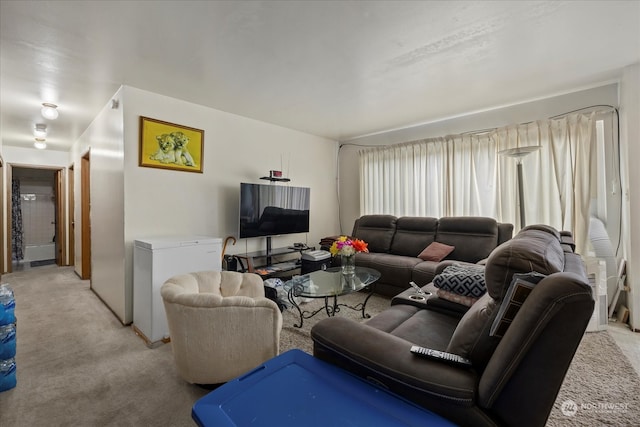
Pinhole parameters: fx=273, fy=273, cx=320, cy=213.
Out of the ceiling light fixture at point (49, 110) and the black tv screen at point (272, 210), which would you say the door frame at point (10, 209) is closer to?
the ceiling light fixture at point (49, 110)

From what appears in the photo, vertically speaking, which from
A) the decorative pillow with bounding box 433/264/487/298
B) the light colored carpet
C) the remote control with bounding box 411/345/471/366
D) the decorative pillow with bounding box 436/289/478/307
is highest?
the decorative pillow with bounding box 433/264/487/298

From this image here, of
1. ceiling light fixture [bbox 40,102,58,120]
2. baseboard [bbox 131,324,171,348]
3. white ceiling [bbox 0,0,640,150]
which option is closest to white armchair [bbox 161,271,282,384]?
baseboard [bbox 131,324,171,348]

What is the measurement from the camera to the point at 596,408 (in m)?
1.63

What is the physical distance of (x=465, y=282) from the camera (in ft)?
5.94

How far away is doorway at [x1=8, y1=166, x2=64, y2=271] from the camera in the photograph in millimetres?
5914

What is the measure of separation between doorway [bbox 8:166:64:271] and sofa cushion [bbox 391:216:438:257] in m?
6.70

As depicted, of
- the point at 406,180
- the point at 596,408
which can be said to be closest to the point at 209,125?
the point at 406,180

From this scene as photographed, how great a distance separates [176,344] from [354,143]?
4371mm

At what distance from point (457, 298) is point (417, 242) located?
218cm

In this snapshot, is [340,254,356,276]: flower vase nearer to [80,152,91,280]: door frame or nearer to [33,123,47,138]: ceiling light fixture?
[80,152,91,280]: door frame

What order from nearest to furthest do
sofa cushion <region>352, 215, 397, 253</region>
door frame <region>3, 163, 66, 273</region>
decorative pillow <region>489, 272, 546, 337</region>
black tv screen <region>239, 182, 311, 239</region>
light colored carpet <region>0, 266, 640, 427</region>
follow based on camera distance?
decorative pillow <region>489, 272, 546, 337</region>, light colored carpet <region>0, 266, 640, 427</region>, black tv screen <region>239, 182, 311, 239</region>, sofa cushion <region>352, 215, 397, 253</region>, door frame <region>3, 163, 66, 273</region>

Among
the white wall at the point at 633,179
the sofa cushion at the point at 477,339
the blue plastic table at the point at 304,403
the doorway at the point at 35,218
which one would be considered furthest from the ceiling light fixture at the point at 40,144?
the white wall at the point at 633,179

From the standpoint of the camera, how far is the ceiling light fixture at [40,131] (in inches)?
154

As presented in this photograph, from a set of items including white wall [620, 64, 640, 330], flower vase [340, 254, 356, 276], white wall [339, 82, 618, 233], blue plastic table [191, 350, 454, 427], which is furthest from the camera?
white wall [339, 82, 618, 233]
